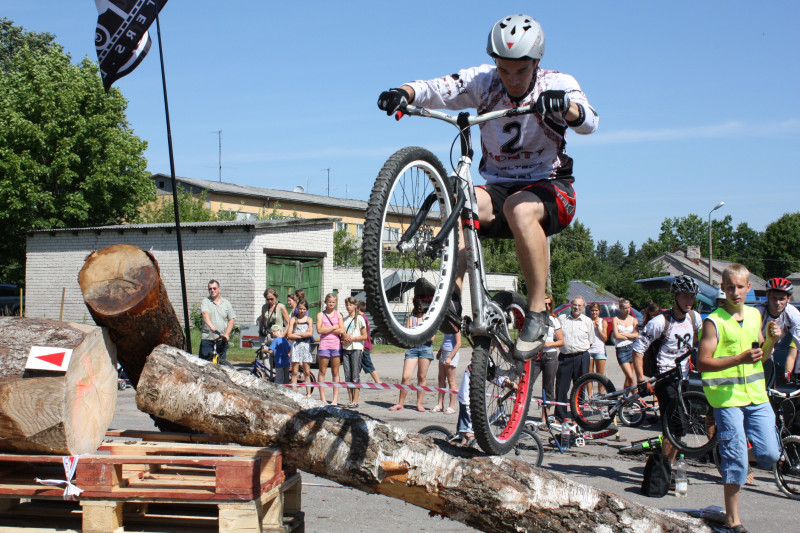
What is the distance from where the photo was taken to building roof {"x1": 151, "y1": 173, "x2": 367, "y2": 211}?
5019cm

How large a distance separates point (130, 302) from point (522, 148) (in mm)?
3319

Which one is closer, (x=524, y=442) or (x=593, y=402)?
(x=524, y=442)

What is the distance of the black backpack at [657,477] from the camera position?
7.26 m

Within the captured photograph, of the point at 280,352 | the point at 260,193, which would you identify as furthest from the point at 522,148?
the point at 260,193

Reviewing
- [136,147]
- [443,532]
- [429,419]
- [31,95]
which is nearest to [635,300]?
[136,147]

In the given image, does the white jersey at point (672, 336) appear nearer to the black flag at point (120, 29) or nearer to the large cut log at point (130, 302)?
the large cut log at point (130, 302)

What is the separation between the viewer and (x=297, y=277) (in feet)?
84.8

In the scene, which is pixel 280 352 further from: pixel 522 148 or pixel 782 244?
pixel 782 244

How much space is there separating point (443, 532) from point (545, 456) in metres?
3.53

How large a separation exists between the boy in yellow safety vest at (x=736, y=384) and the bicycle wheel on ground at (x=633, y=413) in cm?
470

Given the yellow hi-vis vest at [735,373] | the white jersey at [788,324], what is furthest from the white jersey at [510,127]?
the white jersey at [788,324]

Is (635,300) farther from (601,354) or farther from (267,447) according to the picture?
(267,447)

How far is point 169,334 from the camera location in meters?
6.07

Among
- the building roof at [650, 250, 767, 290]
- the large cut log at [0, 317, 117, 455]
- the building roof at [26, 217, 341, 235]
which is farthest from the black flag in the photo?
the building roof at [650, 250, 767, 290]
